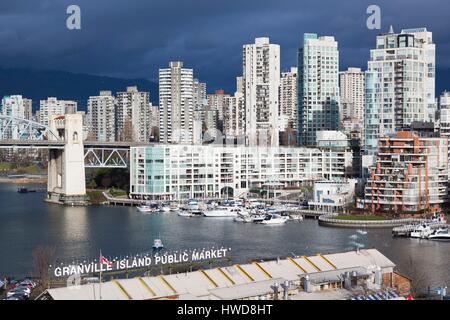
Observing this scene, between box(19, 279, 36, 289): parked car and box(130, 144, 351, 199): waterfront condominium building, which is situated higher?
box(130, 144, 351, 199): waterfront condominium building

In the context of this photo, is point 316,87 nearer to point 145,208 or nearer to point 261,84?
point 261,84

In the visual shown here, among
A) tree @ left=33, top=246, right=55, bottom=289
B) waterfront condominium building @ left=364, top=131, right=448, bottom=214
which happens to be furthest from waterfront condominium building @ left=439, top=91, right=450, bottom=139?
tree @ left=33, top=246, right=55, bottom=289

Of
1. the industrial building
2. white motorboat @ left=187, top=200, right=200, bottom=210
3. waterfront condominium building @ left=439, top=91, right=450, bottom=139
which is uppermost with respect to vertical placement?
waterfront condominium building @ left=439, top=91, right=450, bottom=139

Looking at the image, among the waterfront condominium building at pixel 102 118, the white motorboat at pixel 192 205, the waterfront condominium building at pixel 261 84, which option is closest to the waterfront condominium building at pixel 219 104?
the waterfront condominium building at pixel 102 118

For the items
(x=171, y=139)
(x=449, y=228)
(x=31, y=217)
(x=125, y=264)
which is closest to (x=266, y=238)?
(x=449, y=228)

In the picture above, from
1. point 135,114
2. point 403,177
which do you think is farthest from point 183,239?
point 135,114

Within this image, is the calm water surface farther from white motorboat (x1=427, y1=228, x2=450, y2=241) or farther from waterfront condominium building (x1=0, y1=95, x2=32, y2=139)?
waterfront condominium building (x1=0, y1=95, x2=32, y2=139)
